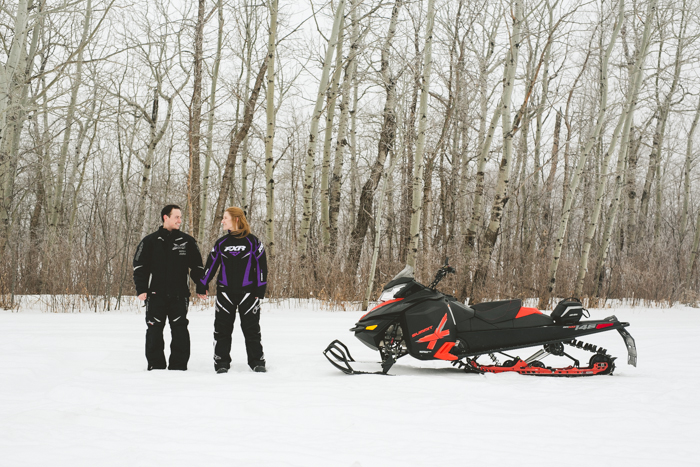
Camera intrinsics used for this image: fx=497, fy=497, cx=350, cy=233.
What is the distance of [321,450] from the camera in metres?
2.73

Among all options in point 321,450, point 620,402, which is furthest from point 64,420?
point 620,402

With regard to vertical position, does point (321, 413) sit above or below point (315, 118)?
below

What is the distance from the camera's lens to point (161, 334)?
4719 mm

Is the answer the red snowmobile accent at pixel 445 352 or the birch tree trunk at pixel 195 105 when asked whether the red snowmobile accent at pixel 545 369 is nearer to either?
the red snowmobile accent at pixel 445 352

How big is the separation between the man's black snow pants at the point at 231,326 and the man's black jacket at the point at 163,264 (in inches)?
10.4

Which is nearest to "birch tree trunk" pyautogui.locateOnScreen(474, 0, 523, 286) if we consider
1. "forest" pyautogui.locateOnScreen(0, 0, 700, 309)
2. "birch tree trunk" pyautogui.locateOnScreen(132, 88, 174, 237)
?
"forest" pyautogui.locateOnScreen(0, 0, 700, 309)

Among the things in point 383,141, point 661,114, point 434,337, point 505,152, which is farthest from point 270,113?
point 661,114

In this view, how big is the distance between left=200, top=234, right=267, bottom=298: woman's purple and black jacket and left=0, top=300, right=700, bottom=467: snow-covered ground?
806mm

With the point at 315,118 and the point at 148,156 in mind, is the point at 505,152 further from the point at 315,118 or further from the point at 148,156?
the point at 148,156

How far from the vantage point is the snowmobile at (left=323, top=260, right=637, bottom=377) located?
447 centimetres

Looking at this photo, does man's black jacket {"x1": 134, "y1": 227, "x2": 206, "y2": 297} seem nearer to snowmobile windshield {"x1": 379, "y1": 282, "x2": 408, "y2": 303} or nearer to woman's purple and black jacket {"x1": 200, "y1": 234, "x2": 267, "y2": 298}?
woman's purple and black jacket {"x1": 200, "y1": 234, "x2": 267, "y2": 298}

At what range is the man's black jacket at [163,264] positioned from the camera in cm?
470

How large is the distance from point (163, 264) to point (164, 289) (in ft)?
0.78

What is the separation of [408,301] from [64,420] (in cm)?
279
